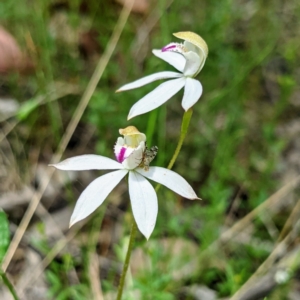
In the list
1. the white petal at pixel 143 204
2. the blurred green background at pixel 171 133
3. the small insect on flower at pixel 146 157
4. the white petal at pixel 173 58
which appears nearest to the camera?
the white petal at pixel 143 204

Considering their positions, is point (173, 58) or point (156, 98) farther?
point (173, 58)

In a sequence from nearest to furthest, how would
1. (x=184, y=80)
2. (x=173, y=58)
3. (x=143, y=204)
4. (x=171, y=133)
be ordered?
(x=143, y=204) → (x=184, y=80) → (x=173, y=58) → (x=171, y=133)

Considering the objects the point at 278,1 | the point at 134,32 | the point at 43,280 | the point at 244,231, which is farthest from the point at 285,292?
the point at 278,1

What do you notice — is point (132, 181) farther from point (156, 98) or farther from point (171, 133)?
point (171, 133)

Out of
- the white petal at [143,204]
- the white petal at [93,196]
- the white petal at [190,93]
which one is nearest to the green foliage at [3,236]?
the white petal at [93,196]

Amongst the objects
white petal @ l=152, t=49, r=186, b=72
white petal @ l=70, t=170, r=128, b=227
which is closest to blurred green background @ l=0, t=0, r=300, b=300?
white petal @ l=152, t=49, r=186, b=72

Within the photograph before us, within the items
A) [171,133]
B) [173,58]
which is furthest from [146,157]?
[171,133]

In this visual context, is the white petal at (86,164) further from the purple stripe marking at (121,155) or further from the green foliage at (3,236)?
the green foliage at (3,236)
